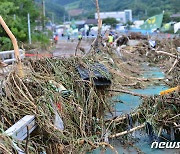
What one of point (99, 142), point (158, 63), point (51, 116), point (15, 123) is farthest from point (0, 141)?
point (158, 63)

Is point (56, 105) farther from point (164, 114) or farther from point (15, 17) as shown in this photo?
point (15, 17)

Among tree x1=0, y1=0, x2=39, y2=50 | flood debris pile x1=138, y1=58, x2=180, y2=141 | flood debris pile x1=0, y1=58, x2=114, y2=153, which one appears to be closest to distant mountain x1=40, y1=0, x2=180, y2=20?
tree x1=0, y1=0, x2=39, y2=50

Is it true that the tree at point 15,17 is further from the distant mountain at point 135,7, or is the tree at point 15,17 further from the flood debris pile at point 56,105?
the distant mountain at point 135,7

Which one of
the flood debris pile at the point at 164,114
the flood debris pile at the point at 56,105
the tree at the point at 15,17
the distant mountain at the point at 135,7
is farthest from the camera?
the distant mountain at the point at 135,7

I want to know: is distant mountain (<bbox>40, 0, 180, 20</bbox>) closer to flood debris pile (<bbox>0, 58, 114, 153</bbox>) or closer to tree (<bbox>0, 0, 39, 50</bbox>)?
tree (<bbox>0, 0, 39, 50</bbox>)

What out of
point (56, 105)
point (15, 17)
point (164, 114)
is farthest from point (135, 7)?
point (56, 105)

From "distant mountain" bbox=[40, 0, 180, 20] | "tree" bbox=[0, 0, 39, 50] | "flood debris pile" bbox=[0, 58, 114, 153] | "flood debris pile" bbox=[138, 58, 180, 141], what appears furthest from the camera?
"distant mountain" bbox=[40, 0, 180, 20]

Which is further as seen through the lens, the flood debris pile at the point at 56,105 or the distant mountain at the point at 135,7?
the distant mountain at the point at 135,7

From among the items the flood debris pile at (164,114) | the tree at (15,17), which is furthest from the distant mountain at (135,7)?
the flood debris pile at (164,114)

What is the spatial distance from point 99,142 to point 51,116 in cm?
109

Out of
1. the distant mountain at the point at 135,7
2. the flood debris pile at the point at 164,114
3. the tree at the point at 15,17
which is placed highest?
the distant mountain at the point at 135,7

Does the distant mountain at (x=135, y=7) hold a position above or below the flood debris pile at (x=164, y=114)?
above

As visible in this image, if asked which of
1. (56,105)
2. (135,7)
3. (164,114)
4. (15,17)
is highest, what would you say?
(135,7)

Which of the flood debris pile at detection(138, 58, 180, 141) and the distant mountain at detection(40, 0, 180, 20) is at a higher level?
the distant mountain at detection(40, 0, 180, 20)
